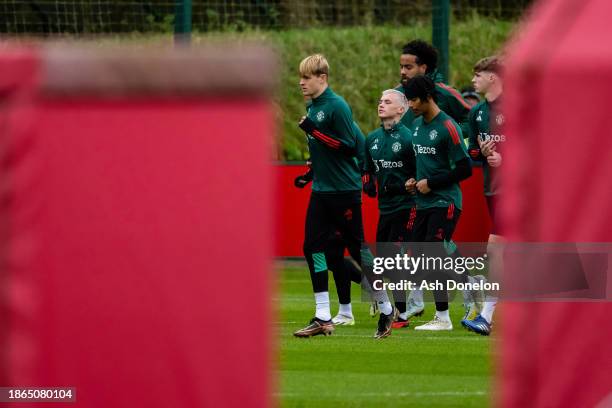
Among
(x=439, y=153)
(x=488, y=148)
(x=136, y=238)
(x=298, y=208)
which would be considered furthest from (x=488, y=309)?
(x=136, y=238)

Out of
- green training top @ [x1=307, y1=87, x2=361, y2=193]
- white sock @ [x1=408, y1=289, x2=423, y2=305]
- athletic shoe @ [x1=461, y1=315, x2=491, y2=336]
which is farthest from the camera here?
white sock @ [x1=408, y1=289, x2=423, y2=305]

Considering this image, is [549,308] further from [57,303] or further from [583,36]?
[57,303]

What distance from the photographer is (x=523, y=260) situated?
145 inches

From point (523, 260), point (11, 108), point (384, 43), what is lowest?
point (384, 43)

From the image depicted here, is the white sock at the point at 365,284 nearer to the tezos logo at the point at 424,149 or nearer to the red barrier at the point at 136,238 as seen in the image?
the tezos logo at the point at 424,149

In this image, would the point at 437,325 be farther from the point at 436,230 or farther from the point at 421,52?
the point at 421,52

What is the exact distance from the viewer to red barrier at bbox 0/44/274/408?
3658 mm

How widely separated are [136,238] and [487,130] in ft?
25.5

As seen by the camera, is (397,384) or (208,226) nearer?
(208,226)

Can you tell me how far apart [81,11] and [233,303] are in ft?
47.8

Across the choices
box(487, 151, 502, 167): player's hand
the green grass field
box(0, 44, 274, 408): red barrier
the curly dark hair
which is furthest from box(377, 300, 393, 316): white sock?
box(0, 44, 274, 408): red barrier

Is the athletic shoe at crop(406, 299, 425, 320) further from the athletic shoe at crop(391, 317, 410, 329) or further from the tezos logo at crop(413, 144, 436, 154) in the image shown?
the tezos logo at crop(413, 144, 436, 154)

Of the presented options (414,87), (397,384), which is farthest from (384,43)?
(397,384)

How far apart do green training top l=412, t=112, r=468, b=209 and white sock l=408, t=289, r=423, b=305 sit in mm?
1030
